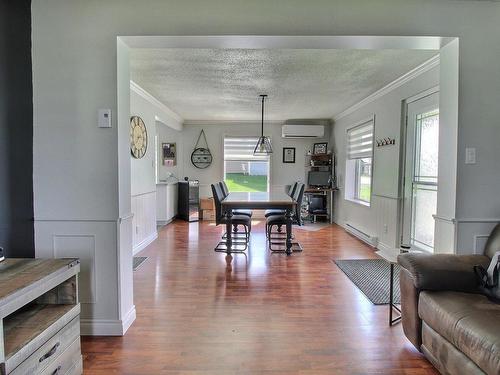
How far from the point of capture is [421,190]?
145 inches

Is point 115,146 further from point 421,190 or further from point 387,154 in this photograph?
point 387,154

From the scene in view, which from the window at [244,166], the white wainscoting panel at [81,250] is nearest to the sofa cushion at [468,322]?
the white wainscoting panel at [81,250]

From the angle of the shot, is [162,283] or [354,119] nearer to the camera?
[162,283]

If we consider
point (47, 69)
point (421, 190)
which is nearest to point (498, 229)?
point (421, 190)

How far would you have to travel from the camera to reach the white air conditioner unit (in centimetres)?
691

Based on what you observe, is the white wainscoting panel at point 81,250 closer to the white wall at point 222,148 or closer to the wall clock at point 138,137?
the wall clock at point 138,137

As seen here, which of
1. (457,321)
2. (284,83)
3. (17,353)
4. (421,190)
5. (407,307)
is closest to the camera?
(17,353)

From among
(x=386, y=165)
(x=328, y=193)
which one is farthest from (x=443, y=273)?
(x=328, y=193)

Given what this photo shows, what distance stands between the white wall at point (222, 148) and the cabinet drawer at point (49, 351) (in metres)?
5.69

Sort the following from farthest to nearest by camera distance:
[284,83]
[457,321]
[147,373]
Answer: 1. [284,83]
2. [147,373]
3. [457,321]

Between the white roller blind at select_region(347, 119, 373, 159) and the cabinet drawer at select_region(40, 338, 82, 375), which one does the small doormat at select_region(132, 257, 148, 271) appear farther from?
the white roller blind at select_region(347, 119, 373, 159)

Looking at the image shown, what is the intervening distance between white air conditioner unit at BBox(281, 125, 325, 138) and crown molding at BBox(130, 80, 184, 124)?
2325 millimetres

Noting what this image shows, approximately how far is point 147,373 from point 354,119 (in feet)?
16.8

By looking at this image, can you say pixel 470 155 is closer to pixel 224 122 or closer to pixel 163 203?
pixel 163 203
